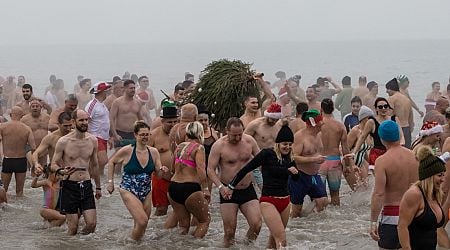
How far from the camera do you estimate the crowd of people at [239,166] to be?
7.03 metres

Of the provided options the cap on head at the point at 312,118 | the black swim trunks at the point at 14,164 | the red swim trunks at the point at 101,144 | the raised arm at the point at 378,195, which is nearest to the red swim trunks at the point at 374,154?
the cap on head at the point at 312,118

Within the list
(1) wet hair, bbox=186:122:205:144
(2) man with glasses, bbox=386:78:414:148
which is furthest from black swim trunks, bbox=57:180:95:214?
(2) man with glasses, bbox=386:78:414:148

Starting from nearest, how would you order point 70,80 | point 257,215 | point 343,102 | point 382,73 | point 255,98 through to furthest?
point 257,215, point 255,98, point 343,102, point 70,80, point 382,73

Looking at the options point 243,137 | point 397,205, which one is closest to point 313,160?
point 243,137

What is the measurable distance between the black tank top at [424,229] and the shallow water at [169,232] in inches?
133

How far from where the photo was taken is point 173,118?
10.7m

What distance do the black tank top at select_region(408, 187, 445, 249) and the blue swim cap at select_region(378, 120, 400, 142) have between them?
1055 mm

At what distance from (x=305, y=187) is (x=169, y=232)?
1871 mm

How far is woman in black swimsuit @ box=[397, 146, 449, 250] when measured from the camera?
6.04 m

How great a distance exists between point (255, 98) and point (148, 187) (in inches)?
102

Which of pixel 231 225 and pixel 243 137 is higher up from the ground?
pixel 243 137

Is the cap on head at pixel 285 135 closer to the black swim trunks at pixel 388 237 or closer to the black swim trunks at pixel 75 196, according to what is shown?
the black swim trunks at pixel 388 237

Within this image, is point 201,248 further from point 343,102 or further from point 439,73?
point 439,73

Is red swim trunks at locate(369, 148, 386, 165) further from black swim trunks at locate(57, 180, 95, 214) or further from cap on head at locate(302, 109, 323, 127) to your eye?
black swim trunks at locate(57, 180, 95, 214)
